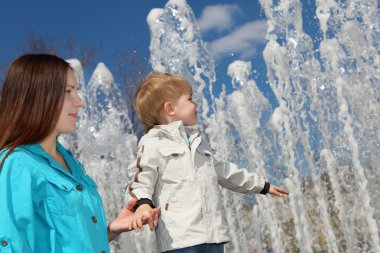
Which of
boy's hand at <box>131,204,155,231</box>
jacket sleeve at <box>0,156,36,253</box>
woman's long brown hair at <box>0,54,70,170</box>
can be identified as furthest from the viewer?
boy's hand at <box>131,204,155,231</box>

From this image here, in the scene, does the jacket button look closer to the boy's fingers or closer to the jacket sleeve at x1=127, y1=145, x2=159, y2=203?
the boy's fingers

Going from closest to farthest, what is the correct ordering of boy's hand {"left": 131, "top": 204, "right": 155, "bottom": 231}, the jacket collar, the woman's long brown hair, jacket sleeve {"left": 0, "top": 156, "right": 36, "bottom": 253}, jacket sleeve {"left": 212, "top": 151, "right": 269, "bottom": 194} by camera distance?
jacket sleeve {"left": 0, "top": 156, "right": 36, "bottom": 253}, the woman's long brown hair, boy's hand {"left": 131, "top": 204, "right": 155, "bottom": 231}, the jacket collar, jacket sleeve {"left": 212, "top": 151, "right": 269, "bottom": 194}

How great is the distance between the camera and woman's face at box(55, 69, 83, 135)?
172 centimetres

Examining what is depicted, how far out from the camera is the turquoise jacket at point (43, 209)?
4.72ft

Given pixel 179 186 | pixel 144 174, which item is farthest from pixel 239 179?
pixel 144 174

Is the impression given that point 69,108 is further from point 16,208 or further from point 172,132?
point 172,132

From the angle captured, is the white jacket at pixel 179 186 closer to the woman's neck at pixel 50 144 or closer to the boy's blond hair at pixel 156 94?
the boy's blond hair at pixel 156 94

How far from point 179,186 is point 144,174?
6.2 inches

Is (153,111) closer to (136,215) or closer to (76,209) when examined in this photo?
(136,215)

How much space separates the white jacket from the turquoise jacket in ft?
1.95

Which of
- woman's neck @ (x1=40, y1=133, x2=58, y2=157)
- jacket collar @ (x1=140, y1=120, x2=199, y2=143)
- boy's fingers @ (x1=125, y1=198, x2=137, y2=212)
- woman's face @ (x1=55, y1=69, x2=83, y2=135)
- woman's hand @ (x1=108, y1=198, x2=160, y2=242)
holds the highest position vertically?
jacket collar @ (x1=140, y1=120, x2=199, y2=143)

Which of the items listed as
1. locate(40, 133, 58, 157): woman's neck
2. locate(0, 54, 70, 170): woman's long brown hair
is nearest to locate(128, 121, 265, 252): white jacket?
locate(40, 133, 58, 157): woman's neck

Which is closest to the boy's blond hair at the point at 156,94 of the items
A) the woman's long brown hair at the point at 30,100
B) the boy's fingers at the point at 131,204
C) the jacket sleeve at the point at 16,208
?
the boy's fingers at the point at 131,204

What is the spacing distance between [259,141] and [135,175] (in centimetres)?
620
